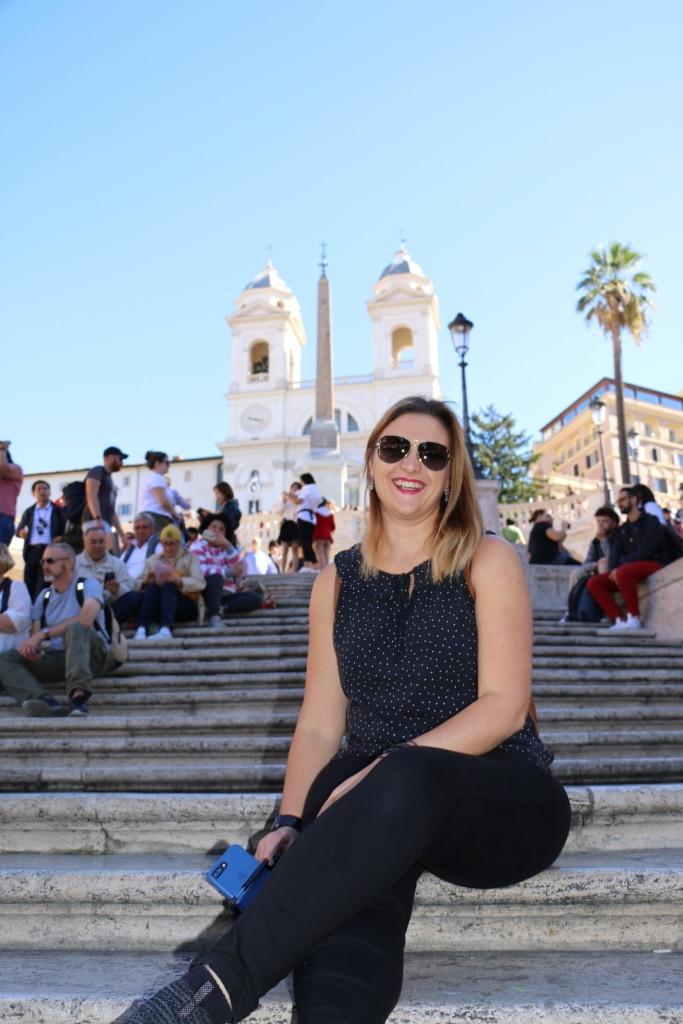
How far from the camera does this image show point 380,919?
165 cm

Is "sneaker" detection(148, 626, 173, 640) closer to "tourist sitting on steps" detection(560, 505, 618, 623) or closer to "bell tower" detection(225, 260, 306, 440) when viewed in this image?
"tourist sitting on steps" detection(560, 505, 618, 623)

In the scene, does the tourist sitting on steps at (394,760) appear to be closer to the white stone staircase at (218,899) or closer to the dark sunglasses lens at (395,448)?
the dark sunglasses lens at (395,448)

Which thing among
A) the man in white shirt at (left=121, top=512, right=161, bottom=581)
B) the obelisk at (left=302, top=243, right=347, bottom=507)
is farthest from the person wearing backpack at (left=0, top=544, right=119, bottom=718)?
the obelisk at (left=302, top=243, right=347, bottom=507)

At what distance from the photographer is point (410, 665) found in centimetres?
208

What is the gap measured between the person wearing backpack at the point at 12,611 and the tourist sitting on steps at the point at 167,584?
145cm

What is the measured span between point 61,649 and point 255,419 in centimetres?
4838

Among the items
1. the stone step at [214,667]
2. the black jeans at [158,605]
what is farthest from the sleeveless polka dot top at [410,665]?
the black jeans at [158,605]

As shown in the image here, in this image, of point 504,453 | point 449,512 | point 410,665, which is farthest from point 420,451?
point 504,453

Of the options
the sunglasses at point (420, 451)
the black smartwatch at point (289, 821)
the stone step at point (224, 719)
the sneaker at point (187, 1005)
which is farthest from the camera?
the stone step at point (224, 719)

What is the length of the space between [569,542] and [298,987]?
1943 cm

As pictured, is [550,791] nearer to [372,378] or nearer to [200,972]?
[200,972]

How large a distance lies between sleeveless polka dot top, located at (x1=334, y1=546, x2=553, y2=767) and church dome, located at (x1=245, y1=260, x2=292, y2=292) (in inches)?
2219

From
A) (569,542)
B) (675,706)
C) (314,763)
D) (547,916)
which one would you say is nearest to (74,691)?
(314,763)

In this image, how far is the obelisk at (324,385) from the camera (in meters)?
25.1
